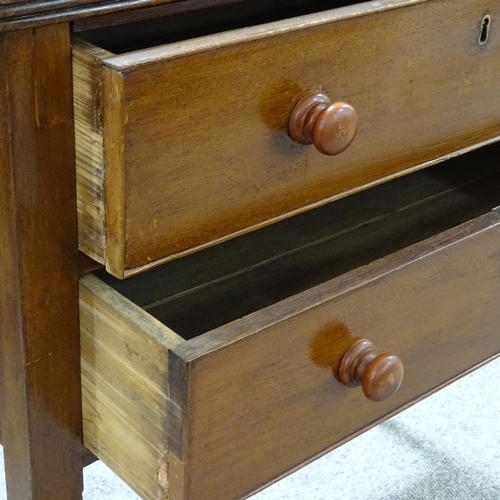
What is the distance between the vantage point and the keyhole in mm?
678

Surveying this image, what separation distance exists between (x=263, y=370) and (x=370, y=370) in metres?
0.09

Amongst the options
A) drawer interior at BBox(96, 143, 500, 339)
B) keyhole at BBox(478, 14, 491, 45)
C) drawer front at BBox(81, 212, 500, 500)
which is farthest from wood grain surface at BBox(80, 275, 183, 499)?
keyhole at BBox(478, 14, 491, 45)

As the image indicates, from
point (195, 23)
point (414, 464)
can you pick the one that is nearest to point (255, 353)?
point (195, 23)

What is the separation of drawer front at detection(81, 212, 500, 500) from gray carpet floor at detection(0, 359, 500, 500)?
0.34 metres

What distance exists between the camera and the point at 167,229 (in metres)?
0.56

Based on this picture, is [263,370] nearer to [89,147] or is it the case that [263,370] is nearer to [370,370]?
[370,370]

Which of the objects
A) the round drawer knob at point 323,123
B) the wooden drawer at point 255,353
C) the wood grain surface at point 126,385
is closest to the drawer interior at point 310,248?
the wooden drawer at point 255,353

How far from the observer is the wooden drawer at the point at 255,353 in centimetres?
58

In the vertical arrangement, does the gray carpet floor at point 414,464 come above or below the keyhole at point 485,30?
below

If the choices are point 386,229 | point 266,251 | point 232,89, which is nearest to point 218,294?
point 266,251

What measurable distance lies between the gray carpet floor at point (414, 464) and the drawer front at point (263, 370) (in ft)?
1.11

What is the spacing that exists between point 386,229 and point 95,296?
1.49ft

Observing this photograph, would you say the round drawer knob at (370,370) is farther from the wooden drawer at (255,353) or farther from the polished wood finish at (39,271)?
the polished wood finish at (39,271)

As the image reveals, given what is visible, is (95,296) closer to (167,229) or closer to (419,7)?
(167,229)
